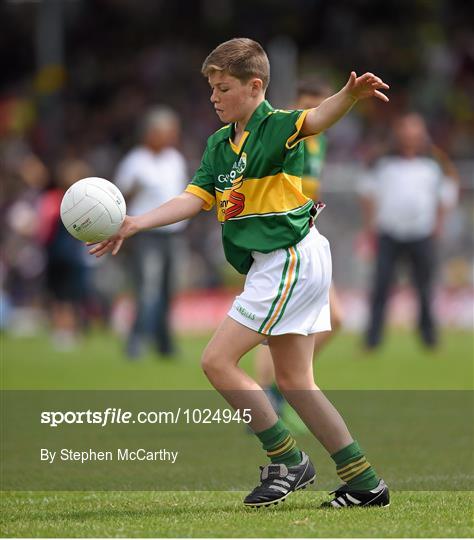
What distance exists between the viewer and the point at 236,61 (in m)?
5.81

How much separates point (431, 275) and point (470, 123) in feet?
28.6

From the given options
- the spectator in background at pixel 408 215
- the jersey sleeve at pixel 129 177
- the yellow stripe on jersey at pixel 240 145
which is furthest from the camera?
the spectator in background at pixel 408 215

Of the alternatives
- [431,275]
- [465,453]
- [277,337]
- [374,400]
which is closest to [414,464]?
[465,453]

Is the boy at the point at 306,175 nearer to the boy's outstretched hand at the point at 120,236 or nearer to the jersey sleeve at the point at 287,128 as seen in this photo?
the jersey sleeve at the point at 287,128

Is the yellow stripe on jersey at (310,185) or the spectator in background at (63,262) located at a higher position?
the yellow stripe on jersey at (310,185)

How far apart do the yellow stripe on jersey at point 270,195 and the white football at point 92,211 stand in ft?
1.86

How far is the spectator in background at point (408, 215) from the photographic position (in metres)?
13.9

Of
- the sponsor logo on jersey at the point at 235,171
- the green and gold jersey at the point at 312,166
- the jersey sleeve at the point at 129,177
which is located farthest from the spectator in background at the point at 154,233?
the sponsor logo on jersey at the point at 235,171

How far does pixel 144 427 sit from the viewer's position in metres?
8.54

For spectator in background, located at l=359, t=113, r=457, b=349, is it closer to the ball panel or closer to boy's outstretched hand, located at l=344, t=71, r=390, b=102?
the ball panel

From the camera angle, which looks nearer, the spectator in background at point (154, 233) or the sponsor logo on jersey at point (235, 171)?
the sponsor logo on jersey at point (235, 171)

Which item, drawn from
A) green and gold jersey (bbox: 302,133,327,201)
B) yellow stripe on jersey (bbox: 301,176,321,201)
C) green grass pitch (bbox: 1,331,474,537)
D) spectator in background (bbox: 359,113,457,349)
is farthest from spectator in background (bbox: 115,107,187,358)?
green grass pitch (bbox: 1,331,474,537)

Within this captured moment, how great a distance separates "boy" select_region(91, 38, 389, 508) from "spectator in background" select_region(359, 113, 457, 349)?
314 inches

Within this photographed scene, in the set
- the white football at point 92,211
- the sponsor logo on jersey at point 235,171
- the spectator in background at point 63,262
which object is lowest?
the spectator in background at point 63,262
